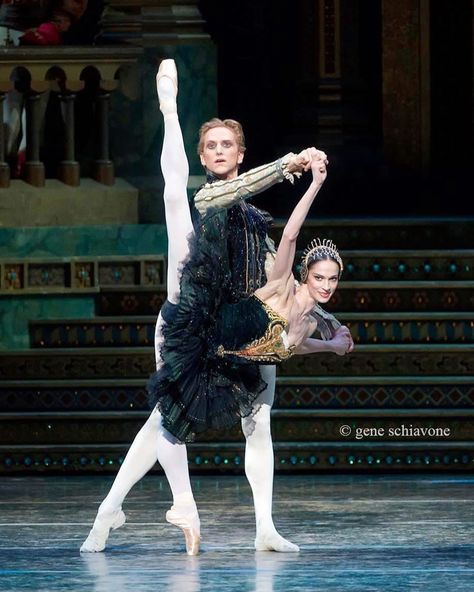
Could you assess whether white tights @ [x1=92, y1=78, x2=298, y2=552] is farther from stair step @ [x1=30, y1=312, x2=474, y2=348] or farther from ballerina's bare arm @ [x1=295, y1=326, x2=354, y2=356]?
stair step @ [x1=30, y1=312, x2=474, y2=348]

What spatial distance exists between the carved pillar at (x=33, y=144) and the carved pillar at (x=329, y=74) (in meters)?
2.01

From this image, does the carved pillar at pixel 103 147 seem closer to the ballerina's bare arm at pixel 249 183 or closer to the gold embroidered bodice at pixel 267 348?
the ballerina's bare arm at pixel 249 183

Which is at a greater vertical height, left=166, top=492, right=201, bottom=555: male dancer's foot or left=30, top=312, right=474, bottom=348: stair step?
left=30, top=312, right=474, bottom=348: stair step

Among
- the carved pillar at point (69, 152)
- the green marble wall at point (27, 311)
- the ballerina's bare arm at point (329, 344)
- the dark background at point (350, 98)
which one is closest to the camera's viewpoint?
the ballerina's bare arm at point (329, 344)

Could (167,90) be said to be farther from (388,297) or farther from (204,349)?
(388,297)

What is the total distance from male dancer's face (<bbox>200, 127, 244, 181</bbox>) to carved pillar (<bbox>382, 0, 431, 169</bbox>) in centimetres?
582

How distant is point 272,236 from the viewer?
12.8m

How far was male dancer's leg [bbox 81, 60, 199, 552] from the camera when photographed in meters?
8.77

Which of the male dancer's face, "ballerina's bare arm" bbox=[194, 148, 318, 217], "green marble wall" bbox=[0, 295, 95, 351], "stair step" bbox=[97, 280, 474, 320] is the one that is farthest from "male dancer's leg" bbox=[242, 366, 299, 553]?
"green marble wall" bbox=[0, 295, 95, 351]

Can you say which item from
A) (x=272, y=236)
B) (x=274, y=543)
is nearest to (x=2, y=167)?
(x=272, y=236)

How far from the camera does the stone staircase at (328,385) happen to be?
38.2ft

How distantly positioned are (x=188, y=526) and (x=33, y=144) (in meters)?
4.83

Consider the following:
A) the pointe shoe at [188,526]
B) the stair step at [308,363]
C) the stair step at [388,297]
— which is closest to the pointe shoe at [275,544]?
the pointe shoe at [188,526]

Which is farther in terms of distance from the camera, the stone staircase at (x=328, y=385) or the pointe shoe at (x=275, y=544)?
the stone staircase at (x=328, y=385)
